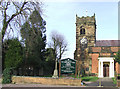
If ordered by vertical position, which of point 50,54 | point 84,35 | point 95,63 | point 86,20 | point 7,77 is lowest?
point 7,77

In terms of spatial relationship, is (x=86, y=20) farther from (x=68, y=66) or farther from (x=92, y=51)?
(x=68, y=66)

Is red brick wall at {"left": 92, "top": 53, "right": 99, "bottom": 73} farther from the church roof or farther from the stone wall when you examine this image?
the stone wall

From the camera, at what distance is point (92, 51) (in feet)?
A: 156

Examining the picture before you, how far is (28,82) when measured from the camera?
18047 mm

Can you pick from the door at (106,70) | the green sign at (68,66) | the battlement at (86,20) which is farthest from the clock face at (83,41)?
the green sign at (68,66)

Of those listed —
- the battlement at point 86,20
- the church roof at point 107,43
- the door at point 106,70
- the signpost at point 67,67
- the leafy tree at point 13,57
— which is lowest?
the door at point 106,70

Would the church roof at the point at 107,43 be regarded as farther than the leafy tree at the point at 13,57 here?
Yes

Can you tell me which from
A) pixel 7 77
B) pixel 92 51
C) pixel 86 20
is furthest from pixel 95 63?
pixel 7 77

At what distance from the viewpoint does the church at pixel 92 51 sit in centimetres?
4506

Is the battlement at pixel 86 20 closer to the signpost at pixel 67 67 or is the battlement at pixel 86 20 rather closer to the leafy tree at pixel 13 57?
the leafy tree at pixel 13 57

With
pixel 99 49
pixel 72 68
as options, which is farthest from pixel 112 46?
pixel 72 68

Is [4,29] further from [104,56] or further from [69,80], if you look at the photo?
[104,56]

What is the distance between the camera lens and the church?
45062 mm

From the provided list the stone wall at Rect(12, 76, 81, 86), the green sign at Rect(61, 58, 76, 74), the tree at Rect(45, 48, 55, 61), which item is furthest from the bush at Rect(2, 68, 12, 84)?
the tree at Rect(45, 48, 55, 61)
